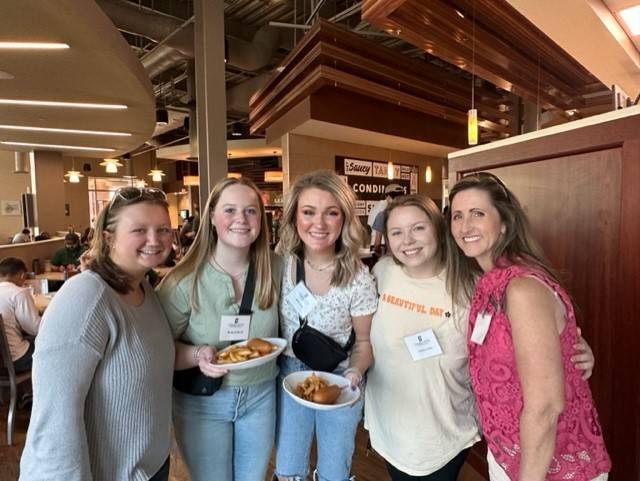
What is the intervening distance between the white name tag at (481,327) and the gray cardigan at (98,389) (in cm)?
101

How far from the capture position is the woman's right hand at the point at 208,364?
1.27 meters

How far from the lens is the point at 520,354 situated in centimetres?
100

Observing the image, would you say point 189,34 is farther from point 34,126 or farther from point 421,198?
point 421,198

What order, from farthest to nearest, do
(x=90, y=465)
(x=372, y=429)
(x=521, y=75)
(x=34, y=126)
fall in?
1. (x=34, y=126)
2. (x=521, y=75)
3. (x=372, y=429)
4. (x=90, y=465)

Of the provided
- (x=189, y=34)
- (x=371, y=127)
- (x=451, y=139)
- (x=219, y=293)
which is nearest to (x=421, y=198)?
(x=219, y=293)

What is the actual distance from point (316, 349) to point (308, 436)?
46cm

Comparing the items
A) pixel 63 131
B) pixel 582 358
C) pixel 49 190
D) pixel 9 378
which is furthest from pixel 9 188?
pixel 582 358

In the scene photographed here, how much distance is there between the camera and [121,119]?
18.7 ft

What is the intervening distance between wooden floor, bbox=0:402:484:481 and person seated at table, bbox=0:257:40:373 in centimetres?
56

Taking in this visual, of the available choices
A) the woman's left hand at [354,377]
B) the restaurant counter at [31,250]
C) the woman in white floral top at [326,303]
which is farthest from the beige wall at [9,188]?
the woman's left hand at [354,377]

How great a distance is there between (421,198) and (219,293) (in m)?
0.88

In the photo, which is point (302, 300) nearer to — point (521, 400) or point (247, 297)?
point (247, 297)

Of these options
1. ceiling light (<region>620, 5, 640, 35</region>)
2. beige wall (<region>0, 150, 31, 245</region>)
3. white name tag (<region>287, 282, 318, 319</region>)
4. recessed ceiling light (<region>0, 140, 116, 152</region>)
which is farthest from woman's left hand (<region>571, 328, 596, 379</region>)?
beige wall (<region>0, 150, 31, 245</region>)

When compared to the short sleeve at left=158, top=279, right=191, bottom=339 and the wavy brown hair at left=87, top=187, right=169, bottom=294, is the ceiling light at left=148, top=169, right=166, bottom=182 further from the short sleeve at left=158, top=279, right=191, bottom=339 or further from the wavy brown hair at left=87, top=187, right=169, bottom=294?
the wavy brown hair at left=87, top=187, right=169, bottom=294
